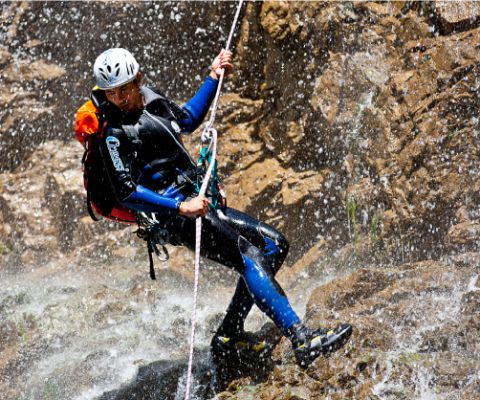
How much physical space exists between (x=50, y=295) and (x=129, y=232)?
52.2 inches

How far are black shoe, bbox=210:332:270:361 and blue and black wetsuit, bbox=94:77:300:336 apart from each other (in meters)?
0.47

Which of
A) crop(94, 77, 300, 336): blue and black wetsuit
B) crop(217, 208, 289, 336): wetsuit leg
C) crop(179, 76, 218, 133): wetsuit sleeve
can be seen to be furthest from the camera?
crop(179, 76, 218, 133): wetsuit sleeve

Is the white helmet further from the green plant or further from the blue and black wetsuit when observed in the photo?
the green plant

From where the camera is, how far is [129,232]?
928 centimetres

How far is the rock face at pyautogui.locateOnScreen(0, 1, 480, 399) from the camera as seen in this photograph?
723 cm

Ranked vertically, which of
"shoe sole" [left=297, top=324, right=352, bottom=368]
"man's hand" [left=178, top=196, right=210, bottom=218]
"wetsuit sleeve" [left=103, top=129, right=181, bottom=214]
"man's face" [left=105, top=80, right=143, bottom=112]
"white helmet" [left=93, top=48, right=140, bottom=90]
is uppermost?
"white helmet" [left=93, top=48, right=140, bottom=90]

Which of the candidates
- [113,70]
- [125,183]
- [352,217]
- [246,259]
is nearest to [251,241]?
[246,259]

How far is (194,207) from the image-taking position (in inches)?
193

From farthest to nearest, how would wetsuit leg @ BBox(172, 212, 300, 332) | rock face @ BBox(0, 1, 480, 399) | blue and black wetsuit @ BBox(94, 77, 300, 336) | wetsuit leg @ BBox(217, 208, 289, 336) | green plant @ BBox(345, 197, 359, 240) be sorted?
green plant @ BBox(345, 197, 359, 240), rock face @ BBox(0, 1, 480, 399), wetsuit leg @ BBox(217, 208, 289, 336), wetsuit leg @ BBox(172, 212, 300, 332), blue and black wetsuit @ BBox(94, 77, 300, 336)

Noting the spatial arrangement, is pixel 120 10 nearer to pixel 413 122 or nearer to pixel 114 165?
pixel 413 122

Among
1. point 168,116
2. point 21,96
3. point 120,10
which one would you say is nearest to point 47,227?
point 21,96

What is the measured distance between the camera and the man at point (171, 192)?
5.04 metres

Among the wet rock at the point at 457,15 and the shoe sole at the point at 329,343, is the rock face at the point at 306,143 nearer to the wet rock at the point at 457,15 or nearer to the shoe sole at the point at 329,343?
the wet rock at the point at 457,15

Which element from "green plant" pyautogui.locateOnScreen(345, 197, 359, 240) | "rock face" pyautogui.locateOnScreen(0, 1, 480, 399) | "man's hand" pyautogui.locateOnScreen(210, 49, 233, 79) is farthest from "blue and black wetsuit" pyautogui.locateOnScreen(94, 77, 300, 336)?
"green plant" pyautogui.locateOnScreen(345, 197, 359, 240)
